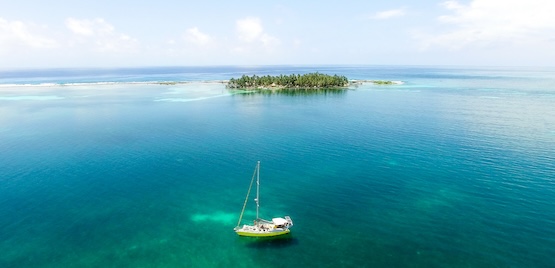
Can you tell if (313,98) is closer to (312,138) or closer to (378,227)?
(312,138)

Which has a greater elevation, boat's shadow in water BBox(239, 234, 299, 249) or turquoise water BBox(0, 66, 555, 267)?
turquoise water BBox(0, 66, 555, 267)

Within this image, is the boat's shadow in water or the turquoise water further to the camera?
the boat's shadow in water

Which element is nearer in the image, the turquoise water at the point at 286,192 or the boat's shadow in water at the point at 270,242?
the turquoise water at the point at 286,192

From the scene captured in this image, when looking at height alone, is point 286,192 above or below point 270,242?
above

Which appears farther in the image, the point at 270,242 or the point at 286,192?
the point at 286,192

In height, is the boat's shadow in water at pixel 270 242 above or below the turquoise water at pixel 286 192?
below
